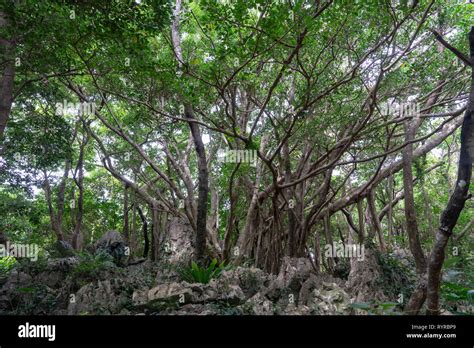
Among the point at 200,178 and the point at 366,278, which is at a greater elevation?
the point at 200,178

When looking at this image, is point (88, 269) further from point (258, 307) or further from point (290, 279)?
point (290, 279)

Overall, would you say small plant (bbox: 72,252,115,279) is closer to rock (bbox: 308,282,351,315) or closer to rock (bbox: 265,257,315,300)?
rock (bbox: 265,257,315,300)

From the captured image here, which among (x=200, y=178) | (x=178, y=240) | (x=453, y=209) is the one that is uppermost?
(x=200, y=178)

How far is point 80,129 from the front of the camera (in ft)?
38.0

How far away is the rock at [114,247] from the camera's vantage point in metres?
9.81

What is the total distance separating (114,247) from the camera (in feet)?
33.1

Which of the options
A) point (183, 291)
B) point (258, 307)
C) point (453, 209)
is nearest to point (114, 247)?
point (183, 291)

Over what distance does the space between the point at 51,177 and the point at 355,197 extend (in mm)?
9309

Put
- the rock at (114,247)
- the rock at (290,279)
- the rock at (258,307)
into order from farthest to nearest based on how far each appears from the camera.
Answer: the rock at (114,247) < the rock at (290,279) < the rock at (258,307)

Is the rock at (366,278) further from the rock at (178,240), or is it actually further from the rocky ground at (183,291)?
the rock at (178,240)

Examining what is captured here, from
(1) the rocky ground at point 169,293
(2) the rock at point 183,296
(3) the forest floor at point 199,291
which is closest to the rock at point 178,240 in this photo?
(3) the forest floor at point 199,291

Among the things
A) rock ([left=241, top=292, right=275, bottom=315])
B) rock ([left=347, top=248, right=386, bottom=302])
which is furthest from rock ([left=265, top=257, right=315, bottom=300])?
rock ([left=347, top=248, right=386, bottom=302])

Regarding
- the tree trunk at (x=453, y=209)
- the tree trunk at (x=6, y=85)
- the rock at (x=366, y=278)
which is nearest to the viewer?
the tree trunk at (x=453, y=209)

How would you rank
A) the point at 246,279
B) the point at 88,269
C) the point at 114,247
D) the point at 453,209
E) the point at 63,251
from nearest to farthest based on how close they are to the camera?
the point at 453,209 → the point at 246,279 → the point at 88,269 → the point at 63,251 → the point at 114,247
